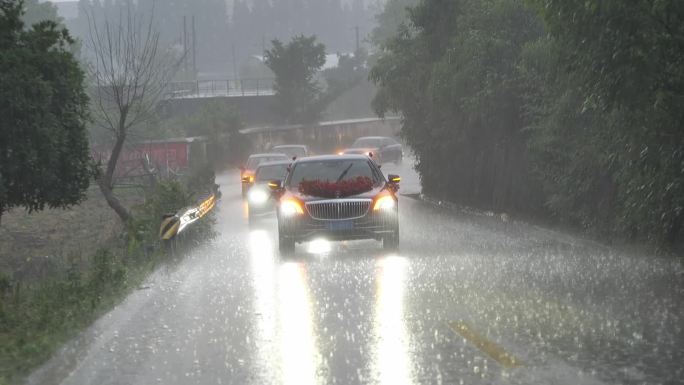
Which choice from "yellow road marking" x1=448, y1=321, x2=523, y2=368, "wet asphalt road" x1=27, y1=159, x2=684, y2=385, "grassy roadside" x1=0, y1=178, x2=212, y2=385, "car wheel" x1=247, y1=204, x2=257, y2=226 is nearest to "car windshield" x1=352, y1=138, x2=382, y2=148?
"car wheel" x1=247, y1=204, x2=257, y2=226

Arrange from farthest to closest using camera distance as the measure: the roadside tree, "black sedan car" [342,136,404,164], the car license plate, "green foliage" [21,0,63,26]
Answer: "green foliage" [21,0,63,26], "black sedan car" [342,136,404,164], the roadside tree, the car license plate

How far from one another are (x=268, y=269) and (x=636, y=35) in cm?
657

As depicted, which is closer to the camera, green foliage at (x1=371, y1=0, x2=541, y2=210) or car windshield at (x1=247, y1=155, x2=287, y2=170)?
green foliage at (x1=371, y1=0, x2=541, y2=210)

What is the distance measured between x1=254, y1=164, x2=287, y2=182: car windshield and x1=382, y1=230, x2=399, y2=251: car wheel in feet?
41.8

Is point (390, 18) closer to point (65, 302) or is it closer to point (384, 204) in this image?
point (384, 204)

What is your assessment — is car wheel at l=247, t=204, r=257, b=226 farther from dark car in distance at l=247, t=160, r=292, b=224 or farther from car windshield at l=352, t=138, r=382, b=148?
car windshield at l=352, t=138, r=382, b=148

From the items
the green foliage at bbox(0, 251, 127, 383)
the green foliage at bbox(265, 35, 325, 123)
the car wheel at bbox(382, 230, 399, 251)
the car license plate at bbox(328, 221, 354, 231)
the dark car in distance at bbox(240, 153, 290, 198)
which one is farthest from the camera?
the green foliage at bbox(265, 35, 325, 123)

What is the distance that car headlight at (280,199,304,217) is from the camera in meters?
19.1

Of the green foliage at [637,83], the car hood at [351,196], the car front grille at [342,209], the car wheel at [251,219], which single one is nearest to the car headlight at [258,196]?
the car wheel at [251,219]

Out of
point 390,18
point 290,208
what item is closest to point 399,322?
point 290,208

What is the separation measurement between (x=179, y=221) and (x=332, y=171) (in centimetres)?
280

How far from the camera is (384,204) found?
62.8ft

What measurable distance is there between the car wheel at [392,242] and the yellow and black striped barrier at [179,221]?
3.47 metres

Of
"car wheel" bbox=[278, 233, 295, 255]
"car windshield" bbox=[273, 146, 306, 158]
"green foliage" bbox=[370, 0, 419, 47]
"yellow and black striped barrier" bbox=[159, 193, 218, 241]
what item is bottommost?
"car windshield" bbox=[273, 146, 306, 158]
